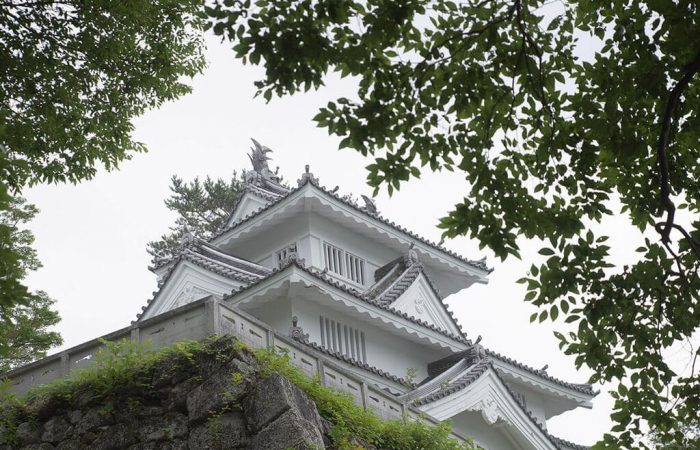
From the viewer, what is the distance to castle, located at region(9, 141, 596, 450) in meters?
20.7

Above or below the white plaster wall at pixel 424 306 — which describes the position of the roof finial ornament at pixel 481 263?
above

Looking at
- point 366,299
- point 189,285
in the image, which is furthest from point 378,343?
point 189,285

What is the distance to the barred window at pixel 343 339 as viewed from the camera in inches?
837

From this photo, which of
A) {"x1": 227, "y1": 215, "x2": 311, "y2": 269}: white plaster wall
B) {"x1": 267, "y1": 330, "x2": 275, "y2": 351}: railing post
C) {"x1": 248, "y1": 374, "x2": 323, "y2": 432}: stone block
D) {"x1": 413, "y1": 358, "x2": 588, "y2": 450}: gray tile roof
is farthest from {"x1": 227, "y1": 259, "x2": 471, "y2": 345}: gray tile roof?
{"x1": 248, "y1": 374, "x2": 323, "y2": 432}: stone block

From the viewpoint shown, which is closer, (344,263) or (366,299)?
(366,299)

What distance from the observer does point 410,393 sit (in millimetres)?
20375

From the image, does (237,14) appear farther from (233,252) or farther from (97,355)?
(233,252)

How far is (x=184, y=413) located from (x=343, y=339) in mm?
9894

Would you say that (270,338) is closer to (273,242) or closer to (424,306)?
(273,242)

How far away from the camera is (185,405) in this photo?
472 inches

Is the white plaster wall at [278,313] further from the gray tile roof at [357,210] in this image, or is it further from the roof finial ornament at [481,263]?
the roof finial ornament at [481,263]

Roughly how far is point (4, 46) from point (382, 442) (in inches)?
303

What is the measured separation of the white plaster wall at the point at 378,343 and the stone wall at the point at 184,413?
8.47 meters

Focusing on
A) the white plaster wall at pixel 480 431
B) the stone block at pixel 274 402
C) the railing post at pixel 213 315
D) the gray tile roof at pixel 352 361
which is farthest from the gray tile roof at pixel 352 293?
the stone block at pixel 274 402
